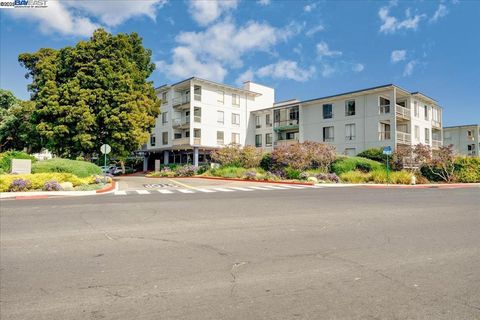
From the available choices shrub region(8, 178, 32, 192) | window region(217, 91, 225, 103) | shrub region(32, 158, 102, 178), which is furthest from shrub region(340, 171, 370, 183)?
window region(217, 91, 225, 103)

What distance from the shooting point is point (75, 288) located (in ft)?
13.5

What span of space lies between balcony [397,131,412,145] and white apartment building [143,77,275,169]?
21.3 meters

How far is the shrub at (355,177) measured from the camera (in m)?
26.4

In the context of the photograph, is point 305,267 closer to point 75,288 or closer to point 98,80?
point 75,288

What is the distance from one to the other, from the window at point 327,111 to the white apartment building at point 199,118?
12.7 meters

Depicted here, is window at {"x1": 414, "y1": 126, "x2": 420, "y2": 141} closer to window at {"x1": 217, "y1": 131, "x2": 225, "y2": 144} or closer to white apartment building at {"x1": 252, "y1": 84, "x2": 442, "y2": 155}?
white apartment building at {"x1": 252, "y1": 84, "x2": 442, "y2": 155}

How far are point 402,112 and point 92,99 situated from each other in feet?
107

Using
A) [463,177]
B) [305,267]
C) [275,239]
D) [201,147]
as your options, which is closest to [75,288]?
[305,267]

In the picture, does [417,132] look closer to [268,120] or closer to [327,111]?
[327,111]

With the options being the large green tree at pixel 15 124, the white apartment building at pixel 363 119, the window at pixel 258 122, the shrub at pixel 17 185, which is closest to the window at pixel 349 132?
the white apartment building at pixel 363 119

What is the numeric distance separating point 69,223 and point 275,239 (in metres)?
5.49

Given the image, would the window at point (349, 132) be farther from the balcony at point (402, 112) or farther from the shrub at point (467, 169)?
the shrub at point (467, 169)

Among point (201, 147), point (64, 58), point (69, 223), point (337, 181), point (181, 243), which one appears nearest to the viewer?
point (181, 243)

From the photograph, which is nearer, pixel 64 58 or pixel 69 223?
pixel 69 223
